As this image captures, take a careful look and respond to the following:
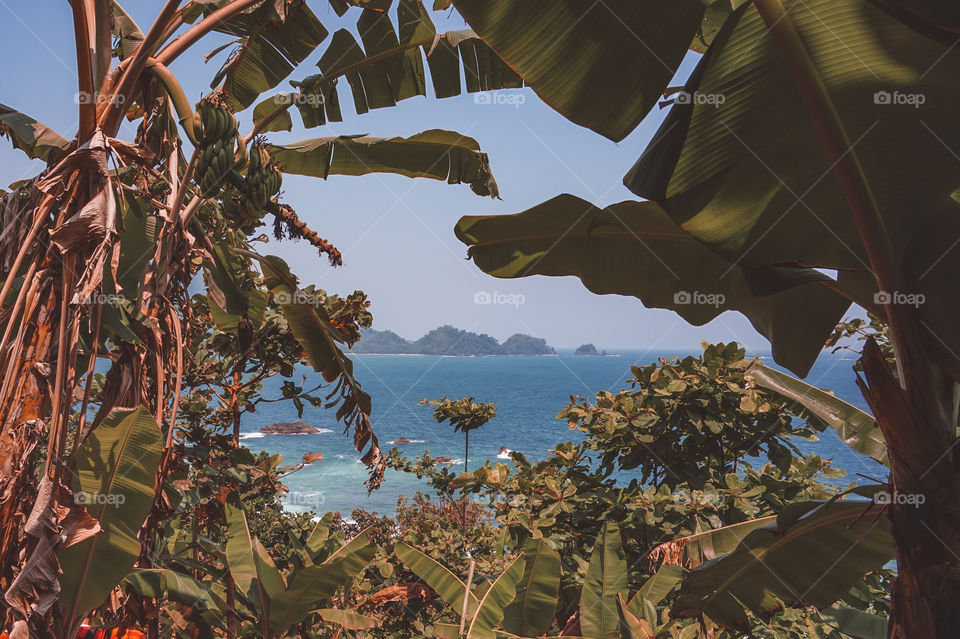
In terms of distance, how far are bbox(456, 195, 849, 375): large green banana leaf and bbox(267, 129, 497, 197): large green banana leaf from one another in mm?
1676

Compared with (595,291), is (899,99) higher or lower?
higher

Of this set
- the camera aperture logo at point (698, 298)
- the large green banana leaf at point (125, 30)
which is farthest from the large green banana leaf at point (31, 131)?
the camera aperture logo at point (698, 298)

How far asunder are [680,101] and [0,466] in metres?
2.55

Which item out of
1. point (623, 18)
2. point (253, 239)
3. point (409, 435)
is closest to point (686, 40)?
point (623, 18)

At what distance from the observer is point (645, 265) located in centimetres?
247

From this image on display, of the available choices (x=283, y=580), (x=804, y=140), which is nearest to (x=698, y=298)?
(x=804, y=140)

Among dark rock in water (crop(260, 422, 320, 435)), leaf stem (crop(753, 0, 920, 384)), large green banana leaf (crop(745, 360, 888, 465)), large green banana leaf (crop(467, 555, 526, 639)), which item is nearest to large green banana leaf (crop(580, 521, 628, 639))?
large green banana leaf (crop(467, 555, 526, 639))

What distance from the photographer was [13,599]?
1.70 m

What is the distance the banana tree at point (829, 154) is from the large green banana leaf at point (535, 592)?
1614 mm

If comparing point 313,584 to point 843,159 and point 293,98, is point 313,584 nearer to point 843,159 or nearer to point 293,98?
point 293,98

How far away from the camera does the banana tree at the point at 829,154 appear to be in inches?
57.2

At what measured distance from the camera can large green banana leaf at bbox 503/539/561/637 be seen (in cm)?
284

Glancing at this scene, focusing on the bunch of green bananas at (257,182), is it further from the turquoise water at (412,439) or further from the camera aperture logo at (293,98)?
the turquoise water at (412,439)

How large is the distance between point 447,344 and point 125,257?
14196cm
